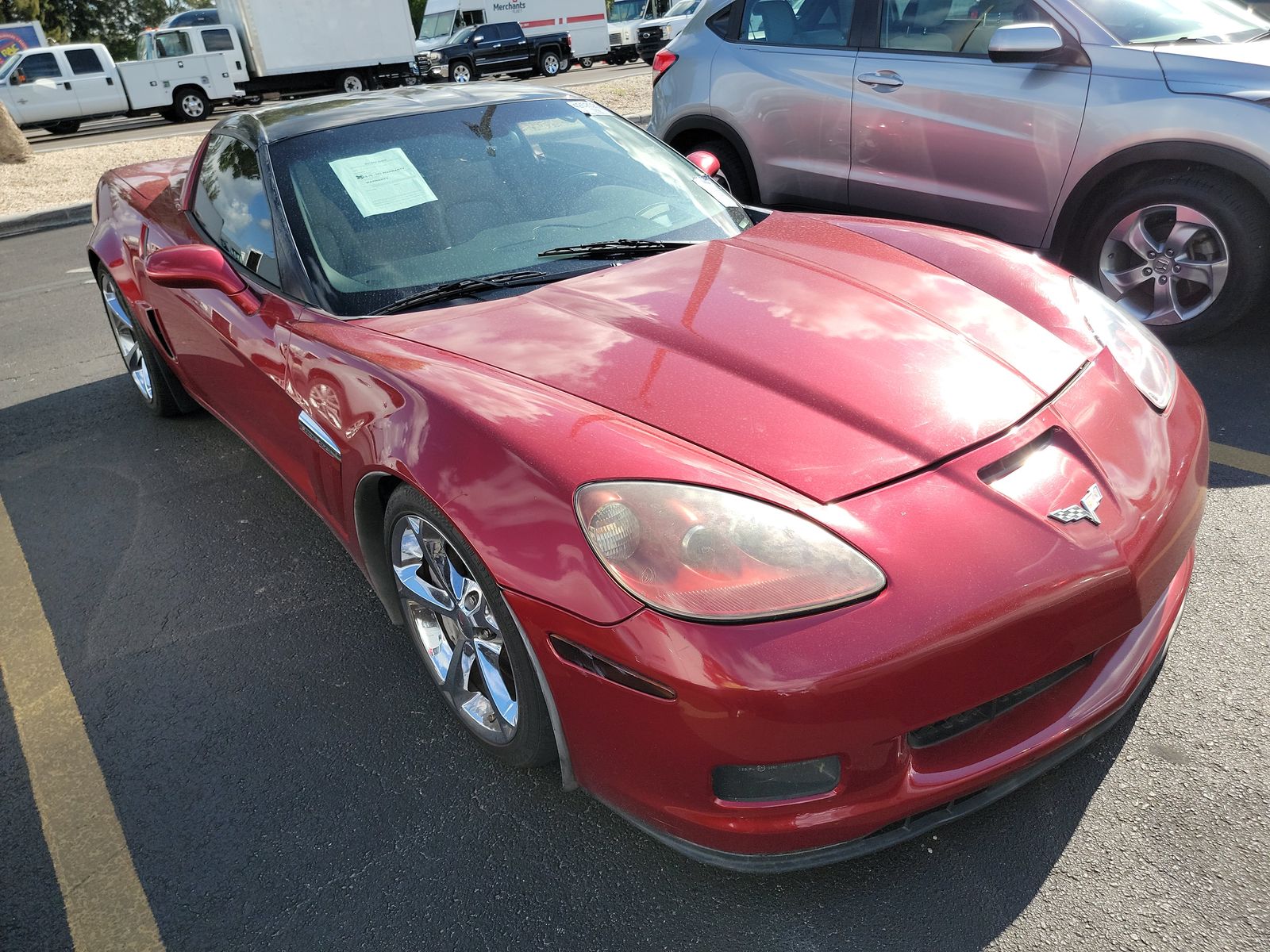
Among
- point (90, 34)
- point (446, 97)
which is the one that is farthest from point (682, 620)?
point (90, 34)

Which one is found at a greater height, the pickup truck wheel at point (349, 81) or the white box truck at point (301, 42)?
the white box truck at point (301, 42)

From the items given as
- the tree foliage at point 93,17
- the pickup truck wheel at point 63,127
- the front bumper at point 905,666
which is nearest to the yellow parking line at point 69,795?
the front bumper at point 905,666

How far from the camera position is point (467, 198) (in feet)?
9.29

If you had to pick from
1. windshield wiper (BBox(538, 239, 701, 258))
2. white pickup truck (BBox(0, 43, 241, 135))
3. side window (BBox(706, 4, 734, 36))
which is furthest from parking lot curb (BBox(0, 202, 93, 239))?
white pickup truck (BBox(0, 43, 241, 135))

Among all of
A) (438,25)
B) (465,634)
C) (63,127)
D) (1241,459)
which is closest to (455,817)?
(465,634)

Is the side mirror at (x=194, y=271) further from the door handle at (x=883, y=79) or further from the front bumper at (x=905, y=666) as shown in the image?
the door handle at (x=883, y=79)

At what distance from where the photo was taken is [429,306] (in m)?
2.51

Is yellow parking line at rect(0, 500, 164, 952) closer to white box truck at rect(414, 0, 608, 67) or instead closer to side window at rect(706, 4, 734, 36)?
side window at rect(706, 4, 734, 36)

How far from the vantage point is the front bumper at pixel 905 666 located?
5.15 ft

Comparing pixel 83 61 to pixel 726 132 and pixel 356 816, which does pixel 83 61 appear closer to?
pixel 726 132

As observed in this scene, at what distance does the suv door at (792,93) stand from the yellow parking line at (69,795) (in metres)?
3.99

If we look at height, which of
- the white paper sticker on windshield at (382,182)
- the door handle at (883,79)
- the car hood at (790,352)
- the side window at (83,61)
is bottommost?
the side window at (83,61)

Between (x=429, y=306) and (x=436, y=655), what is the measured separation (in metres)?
0.90

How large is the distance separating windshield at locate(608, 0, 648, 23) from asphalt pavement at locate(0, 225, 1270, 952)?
31220mm
